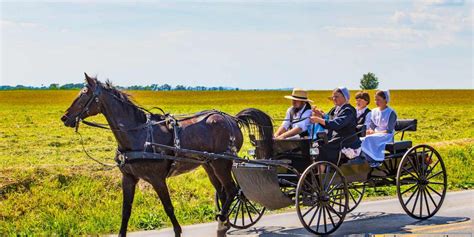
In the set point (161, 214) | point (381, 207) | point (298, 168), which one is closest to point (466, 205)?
point (381, 207)

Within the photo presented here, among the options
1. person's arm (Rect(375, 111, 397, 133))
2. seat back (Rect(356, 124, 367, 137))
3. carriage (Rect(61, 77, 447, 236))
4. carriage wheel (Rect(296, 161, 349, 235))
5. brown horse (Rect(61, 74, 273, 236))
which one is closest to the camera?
brown horse (Rect(61, 74, 273, 236))

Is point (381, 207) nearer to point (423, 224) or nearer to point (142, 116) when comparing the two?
point (423, 224)

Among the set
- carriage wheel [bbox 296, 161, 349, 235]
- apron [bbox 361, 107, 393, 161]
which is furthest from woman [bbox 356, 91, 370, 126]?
carriage wheel [bbox 296, 161, 349, 235]

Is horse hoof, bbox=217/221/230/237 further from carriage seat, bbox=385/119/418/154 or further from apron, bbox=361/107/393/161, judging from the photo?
carriage seat, bbox=385/119/418/154

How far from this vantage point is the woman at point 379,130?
11.7 meters

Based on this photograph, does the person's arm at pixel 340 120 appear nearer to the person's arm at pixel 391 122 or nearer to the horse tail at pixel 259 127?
the horse tail at pixel 259 127

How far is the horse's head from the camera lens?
973 cm

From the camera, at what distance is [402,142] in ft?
40.6

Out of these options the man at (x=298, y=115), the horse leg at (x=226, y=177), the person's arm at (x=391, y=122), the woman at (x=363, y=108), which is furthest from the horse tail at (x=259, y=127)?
the person's arm at (x=391, y=122)

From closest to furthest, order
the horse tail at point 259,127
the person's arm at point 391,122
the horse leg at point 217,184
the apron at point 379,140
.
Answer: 1. the horse leg at point 217,184
2. the horse tail at point 259,127
3. the apron at point 379,140
4. the person's arm at point 391,122

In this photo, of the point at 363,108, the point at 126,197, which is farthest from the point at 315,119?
the point at 126,197

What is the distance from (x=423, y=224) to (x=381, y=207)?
189 cm

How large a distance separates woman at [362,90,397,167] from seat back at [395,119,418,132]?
519 millimetres

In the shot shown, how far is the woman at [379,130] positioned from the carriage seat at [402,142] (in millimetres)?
127
